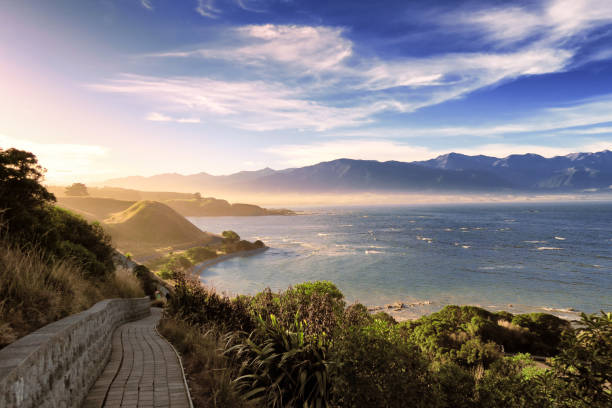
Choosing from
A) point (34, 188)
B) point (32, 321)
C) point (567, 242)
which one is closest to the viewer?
point (32, 321)

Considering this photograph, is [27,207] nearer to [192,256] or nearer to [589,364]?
[589,364]

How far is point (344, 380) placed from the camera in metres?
5.53

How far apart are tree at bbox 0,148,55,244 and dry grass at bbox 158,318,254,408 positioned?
5.73 meters

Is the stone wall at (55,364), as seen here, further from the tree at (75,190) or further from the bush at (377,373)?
the tree at (75,190)

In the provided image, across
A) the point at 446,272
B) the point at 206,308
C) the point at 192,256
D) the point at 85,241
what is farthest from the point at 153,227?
the point at 206,308

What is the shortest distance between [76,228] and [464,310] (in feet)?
94.6

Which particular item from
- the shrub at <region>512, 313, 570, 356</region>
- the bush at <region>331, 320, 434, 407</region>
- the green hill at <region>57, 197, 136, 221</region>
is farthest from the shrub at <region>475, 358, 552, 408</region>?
the green hill at <region>57, 197, 136, 221</region>

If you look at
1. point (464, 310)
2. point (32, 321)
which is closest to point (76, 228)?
point (32, 321)

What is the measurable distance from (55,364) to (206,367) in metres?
3.02

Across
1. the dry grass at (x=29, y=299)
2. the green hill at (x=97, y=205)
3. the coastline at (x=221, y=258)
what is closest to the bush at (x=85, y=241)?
the dry grass at (x=29, y=299)

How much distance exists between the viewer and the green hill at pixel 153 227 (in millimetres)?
98375

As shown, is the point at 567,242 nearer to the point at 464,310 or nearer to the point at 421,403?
the point at 464,310

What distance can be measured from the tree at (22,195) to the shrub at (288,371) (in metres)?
8.51

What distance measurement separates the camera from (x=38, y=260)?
26.4 feet
